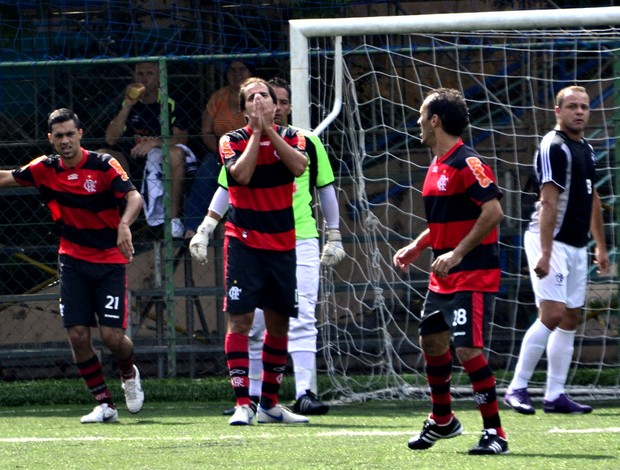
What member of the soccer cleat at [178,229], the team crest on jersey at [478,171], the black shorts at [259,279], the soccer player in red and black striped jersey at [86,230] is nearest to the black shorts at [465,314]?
the team crest on jersey at [478,171]

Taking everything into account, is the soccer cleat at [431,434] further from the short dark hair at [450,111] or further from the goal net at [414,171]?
the goal net at [414,171]

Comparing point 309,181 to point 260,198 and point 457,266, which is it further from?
point 457,266

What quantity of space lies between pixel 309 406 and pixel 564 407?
4.96 feet

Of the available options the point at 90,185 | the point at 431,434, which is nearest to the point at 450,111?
the point at 431,434

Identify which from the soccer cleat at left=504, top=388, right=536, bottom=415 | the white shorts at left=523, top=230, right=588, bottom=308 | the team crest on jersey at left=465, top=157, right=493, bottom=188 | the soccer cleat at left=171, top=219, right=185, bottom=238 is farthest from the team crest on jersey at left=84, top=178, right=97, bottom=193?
the team crest on jersey at left=465, top=157, right=493, bottom=188

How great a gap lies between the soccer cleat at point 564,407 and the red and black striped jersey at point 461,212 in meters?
2.18

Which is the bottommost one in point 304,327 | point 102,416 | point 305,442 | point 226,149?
point 102,416

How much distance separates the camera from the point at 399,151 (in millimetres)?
9703

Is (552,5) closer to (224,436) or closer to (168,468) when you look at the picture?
(224,436)

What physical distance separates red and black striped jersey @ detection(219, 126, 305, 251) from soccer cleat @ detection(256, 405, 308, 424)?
3.08 feet

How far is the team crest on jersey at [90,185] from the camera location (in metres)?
8.20

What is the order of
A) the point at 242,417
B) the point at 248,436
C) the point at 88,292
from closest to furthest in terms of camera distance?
the point at 248,436
the point at 242,417
the point at 88,292

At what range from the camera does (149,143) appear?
390 inches

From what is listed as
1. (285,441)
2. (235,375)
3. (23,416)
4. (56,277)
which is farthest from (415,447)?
(56,277)
